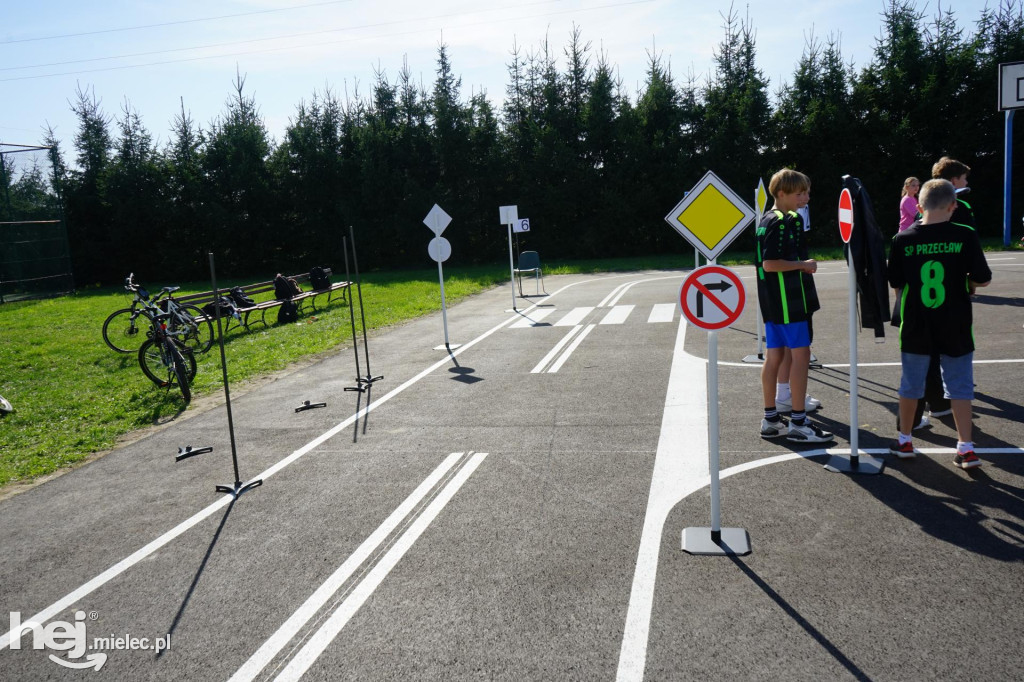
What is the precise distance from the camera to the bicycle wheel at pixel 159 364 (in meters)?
10.2

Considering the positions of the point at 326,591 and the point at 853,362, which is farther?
the point at 853,362

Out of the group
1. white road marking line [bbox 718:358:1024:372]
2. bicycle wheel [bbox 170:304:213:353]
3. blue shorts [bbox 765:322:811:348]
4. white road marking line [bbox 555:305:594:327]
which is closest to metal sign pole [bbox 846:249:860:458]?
blue shorts [bbox 765:322:811:348]

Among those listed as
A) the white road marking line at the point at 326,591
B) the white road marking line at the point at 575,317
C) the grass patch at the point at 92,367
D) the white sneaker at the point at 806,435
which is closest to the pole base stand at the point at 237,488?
the white road marking line at the point at 326,591

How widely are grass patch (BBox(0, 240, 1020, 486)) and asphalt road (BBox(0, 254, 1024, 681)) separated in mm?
994

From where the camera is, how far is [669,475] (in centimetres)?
Result: 566

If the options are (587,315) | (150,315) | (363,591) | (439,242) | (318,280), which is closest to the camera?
(363,591)

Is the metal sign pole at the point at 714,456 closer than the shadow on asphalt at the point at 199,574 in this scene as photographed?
No

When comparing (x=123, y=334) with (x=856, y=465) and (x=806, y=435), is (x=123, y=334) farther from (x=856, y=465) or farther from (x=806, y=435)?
(x=856, y=465)

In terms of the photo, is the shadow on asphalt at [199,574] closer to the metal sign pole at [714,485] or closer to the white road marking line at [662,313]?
the metal sign pole at [714,485]

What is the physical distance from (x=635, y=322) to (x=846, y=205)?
8955mm

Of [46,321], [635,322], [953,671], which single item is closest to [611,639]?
[953,671]

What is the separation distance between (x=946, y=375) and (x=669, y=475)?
216cm

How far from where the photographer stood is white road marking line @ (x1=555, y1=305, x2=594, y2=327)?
1462 centimetres

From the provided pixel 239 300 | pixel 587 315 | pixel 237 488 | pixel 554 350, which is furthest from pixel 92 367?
pixel 587 315
